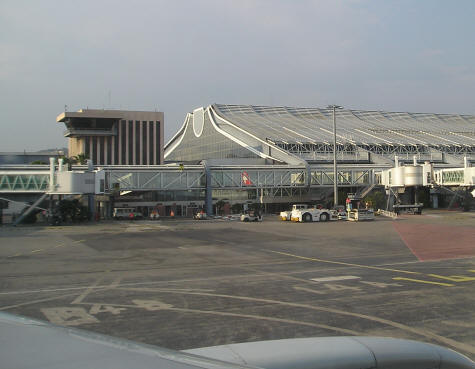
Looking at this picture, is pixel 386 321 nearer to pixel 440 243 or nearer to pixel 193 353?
pixel 193 353

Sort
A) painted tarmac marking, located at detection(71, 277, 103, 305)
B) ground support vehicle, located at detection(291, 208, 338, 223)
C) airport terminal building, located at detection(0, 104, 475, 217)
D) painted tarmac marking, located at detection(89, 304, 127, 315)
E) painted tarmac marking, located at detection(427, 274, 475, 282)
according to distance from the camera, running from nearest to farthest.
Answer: painted tarmac marking, located at detection(89, 304, 127, 315) → painted tarmac marking, located at detection(71, 277, 103, 305) → painted tarmac marking, located at detection(427, 274, 475, 282) → ground support vehicle, located at detection(291, 208, 338, 223) → airport terminal building, located at detection(0, 104, 475, 217)

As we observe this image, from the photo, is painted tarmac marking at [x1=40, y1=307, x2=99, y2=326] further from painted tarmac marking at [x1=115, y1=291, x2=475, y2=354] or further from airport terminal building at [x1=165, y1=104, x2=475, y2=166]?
airport terminal building at [x1=165, y1=104, x2=475, y2=166]

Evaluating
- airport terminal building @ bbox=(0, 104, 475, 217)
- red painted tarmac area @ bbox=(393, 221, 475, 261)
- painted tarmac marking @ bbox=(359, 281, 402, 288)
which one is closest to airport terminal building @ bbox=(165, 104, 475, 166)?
airport terminal building @ bbox=(0, 104, 475, 217)

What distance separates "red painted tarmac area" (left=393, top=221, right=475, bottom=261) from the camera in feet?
78.3

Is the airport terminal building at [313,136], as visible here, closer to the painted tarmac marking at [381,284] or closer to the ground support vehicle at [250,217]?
the ground support vehicle at [250,217]

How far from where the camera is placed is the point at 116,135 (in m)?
117

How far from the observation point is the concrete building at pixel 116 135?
11325cm

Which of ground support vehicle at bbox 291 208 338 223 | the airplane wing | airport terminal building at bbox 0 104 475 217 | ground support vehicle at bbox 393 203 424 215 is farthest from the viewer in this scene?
airport terminal building at bbox 0 104 475 217

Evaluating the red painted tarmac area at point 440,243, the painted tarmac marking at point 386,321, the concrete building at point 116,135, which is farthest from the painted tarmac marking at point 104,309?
the concrete building at point 116,135

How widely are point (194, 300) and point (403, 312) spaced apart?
5838mm

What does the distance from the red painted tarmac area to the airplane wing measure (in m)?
19.5

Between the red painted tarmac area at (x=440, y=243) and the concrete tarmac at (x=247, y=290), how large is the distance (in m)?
0.11

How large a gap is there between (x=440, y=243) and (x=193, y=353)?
94.1ft

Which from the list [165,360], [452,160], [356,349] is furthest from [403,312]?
[452,160]
